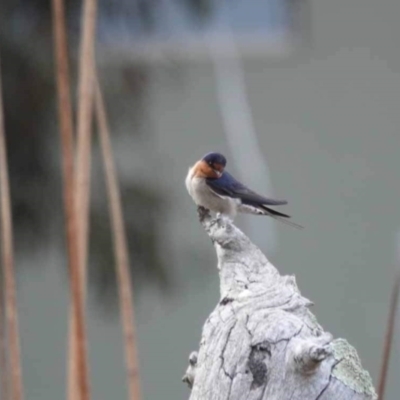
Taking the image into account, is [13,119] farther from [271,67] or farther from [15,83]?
[271,67]

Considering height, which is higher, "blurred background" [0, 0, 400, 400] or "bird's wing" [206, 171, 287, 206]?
"bird's wing" [206, 171, 287, 206]

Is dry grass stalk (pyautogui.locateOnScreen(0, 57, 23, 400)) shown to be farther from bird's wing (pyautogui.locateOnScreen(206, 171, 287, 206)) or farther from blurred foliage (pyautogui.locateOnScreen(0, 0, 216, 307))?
blurred foliage (pyautogui.locateOnScreen(0, 0, 216, 307))

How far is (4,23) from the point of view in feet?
12.2

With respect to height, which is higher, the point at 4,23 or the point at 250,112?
the point at 4,23

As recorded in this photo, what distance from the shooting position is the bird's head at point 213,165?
1.22 m

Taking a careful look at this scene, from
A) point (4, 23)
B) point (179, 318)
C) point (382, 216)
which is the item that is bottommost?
point (179, 318)

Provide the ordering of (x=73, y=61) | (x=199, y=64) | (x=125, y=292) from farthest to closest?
(x=199, y=64), (x=73, y=61), (x=125, y=292)

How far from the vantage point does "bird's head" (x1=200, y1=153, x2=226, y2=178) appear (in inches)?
48.2

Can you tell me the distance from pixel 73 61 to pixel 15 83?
19 cm

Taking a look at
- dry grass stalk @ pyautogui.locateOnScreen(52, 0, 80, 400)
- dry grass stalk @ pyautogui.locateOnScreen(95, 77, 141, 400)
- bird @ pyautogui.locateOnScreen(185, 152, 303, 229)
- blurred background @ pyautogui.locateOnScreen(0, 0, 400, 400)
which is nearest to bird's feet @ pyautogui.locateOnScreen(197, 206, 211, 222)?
bird @ pyautogui.locateOnScreen(185, 152, 303, 229)

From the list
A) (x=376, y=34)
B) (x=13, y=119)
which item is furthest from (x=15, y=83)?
(x=376, y=34)

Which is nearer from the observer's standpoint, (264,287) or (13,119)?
(264,287)

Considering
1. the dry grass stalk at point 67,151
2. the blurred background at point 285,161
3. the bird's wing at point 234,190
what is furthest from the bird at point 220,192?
the blurred background at point 285,161

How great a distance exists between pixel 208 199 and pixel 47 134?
2.69 metres
